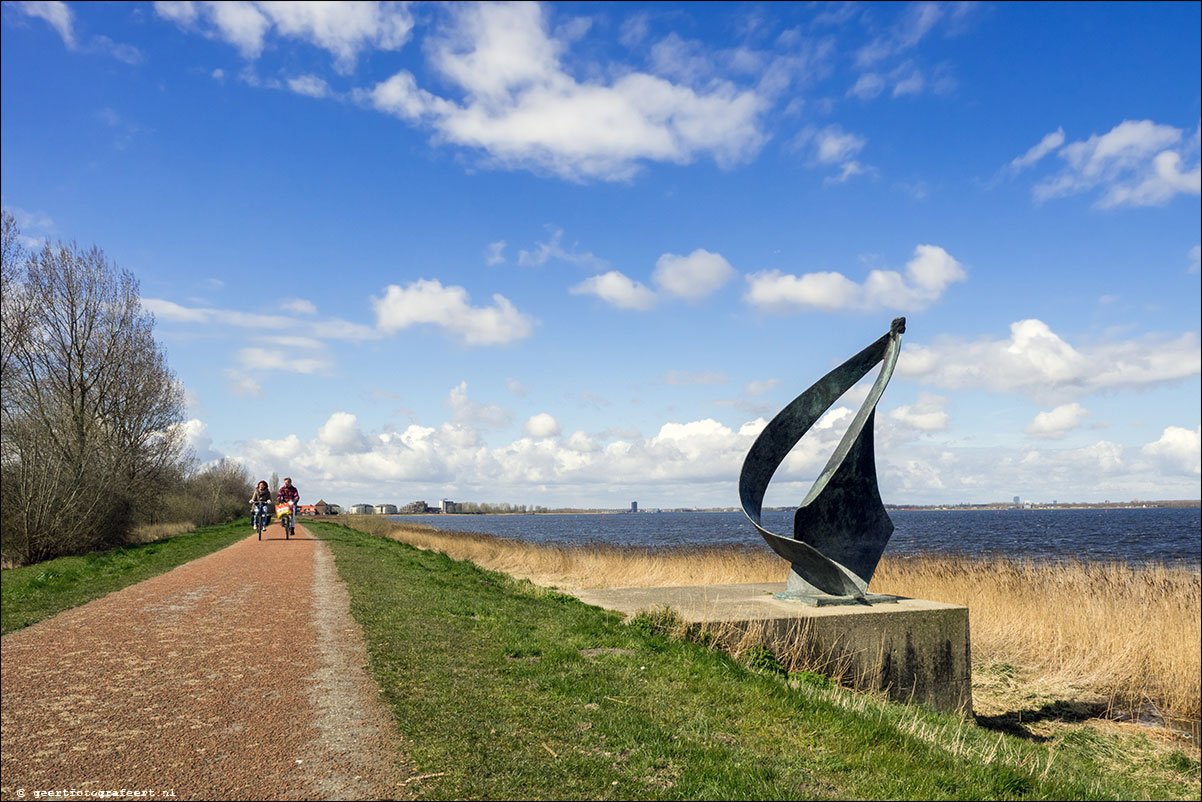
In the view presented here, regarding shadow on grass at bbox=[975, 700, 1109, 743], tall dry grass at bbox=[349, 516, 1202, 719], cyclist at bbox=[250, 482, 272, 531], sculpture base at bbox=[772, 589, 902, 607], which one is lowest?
shadow on grass at bbox=[975, 700, 1109, 743]

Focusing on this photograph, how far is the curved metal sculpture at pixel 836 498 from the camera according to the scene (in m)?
10.1

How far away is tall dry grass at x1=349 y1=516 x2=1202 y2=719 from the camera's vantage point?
11.5 metres

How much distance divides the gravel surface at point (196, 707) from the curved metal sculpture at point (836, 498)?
5776 millimetres

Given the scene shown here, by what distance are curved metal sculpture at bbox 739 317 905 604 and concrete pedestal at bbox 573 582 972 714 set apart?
0.56 meters

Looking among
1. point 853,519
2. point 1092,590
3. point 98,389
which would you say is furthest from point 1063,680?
point 98,389

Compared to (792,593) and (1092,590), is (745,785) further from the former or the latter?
(1092,590)

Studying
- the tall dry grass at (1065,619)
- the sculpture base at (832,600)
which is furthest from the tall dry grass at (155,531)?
the sculpture base at (832,600)

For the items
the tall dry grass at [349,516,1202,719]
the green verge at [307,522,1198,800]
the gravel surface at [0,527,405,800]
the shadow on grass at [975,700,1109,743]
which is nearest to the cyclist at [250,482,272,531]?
the tall dry grass at [349,516,1202,719]

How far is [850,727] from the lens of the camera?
5.90 m

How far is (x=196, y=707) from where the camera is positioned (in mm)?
6395

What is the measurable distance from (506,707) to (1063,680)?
32.1 feet

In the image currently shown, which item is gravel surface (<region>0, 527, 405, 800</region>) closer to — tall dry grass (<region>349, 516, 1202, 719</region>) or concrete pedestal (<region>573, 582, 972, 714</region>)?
concrete pedestal (<region>573, 582, 972, 714</region>)

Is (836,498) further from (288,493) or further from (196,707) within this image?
(288,493)

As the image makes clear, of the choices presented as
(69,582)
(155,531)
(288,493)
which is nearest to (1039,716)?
(69,582)
